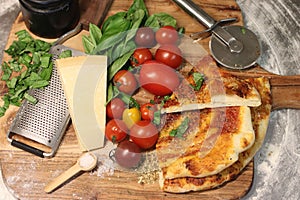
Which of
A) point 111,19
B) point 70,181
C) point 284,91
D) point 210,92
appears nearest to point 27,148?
point 70,181

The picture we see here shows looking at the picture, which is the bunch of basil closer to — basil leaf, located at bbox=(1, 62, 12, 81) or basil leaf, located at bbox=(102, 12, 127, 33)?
basil leaf, located at bbox=(102, 12, 127, 33)

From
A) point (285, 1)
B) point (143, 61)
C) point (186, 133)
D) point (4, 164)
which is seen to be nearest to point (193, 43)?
point (143, 61)

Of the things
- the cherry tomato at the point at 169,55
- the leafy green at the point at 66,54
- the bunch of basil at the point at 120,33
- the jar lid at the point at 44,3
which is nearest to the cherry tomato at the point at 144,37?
the bunch of basil at the point at 120,33

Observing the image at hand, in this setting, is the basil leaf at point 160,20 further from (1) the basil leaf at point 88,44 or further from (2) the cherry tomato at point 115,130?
(2) the cherry tomato at point 115,130

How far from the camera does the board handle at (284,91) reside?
432 centimetres

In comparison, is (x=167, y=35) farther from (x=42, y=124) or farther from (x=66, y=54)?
(x=42, y=124)

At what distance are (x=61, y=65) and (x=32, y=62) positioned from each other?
0.44 m

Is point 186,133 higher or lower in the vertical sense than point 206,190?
higher

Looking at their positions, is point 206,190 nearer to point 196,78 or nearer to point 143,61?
point 196,78

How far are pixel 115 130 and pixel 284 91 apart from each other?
1.62 m

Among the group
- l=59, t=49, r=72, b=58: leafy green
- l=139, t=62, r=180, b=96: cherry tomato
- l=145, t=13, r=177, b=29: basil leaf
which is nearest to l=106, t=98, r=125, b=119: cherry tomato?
l=139, t=62, r=180, b=96: cherry tomato

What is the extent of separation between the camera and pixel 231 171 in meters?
3.80

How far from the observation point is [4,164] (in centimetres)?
397

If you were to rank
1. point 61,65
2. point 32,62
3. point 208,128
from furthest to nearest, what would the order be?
point 32,62 < point 61,65 < point 208,128
